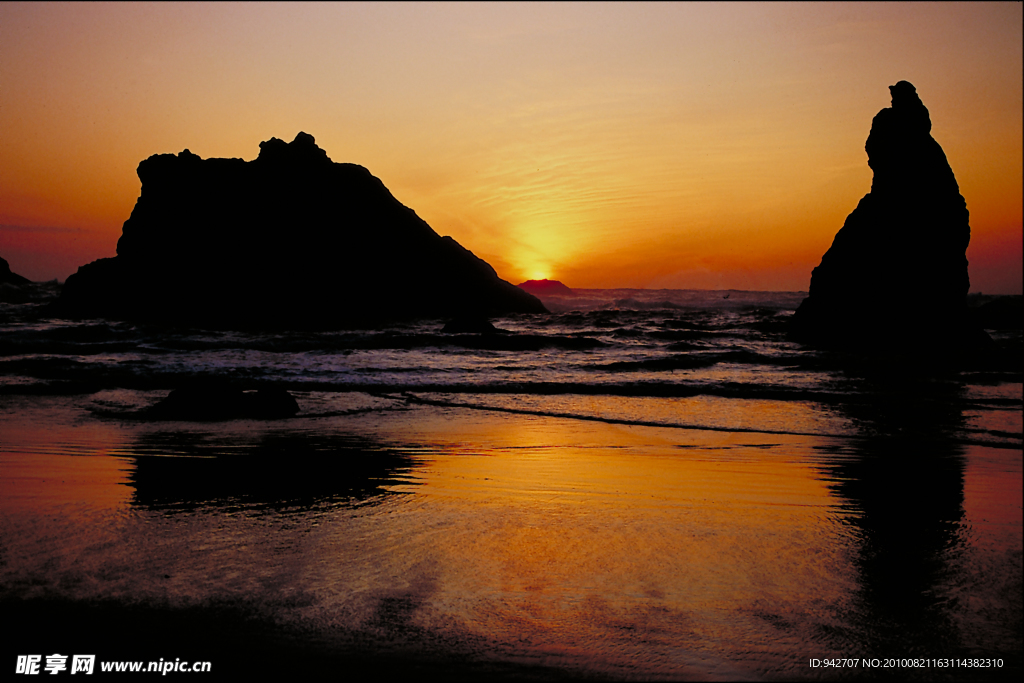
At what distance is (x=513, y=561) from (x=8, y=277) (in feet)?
256

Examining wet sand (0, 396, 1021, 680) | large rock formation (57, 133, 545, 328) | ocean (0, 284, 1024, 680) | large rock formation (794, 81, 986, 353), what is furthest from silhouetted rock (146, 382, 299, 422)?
large rock formation (57, 133, 545, 328)

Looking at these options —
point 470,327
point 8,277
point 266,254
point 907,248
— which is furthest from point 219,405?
point 8,277

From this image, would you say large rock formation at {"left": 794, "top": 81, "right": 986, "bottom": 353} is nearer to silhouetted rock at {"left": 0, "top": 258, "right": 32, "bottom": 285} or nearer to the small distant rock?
the small distant rock

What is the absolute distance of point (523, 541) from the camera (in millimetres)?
4293

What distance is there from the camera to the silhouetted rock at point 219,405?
31.9ft

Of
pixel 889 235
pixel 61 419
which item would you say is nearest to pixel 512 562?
pixel 61 419

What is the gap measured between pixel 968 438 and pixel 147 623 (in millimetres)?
9772

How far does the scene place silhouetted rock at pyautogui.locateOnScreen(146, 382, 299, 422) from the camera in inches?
383

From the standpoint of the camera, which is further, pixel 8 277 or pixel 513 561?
pixel 8 277

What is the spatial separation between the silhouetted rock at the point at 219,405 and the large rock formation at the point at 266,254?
113 ft

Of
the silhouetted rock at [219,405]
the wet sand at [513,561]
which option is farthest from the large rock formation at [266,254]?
the wet sand at [513,561]

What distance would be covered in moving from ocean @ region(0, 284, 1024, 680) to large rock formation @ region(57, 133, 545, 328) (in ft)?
123

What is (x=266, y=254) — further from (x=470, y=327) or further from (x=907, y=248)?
(x=907, y=248)

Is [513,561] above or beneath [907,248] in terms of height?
beneath
